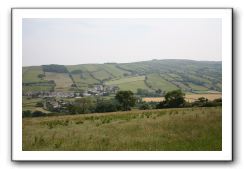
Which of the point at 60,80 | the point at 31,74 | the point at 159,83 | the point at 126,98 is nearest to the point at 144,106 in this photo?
the point at 126,98

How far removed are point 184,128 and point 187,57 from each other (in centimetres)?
93

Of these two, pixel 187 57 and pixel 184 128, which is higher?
pixel 187 57

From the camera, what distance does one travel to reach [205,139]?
931 centimetres

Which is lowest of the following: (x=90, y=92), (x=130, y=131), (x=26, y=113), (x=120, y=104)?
(x=130, y=131)

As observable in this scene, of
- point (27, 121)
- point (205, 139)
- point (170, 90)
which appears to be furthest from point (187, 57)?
point (27, 121)

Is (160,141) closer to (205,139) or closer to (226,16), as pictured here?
(205,139)

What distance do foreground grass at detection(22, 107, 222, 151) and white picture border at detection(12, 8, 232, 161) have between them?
0.07 metres

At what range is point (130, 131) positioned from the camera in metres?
9.39

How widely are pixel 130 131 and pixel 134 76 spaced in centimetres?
73

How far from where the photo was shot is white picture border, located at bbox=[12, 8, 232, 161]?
30.3 feet

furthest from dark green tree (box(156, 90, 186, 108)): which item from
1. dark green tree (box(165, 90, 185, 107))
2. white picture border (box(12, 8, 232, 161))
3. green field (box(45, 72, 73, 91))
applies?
green field (box(45, 72, 73, 91))

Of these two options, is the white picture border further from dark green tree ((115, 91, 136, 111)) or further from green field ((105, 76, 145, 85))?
green field ((105, 76, 145, 85))

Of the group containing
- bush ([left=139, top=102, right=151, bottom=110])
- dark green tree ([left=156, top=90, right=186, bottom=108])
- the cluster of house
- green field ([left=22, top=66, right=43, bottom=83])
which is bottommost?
bush ([left=139, top=102, right=151, bottom=110])

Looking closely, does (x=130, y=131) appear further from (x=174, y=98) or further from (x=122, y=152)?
(x=174, y=98)
